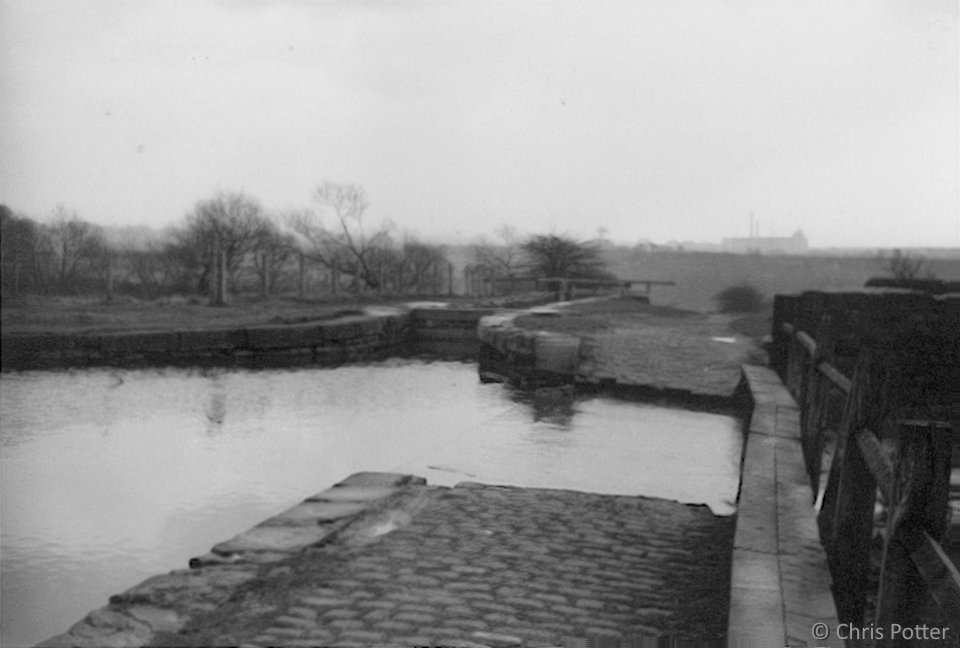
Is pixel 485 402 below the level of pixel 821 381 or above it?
below

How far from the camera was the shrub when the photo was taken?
84.4 feet

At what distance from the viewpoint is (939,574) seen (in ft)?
7.60

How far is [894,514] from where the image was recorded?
8.78 ft

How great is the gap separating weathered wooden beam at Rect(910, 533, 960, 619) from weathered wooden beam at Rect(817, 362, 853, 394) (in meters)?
1.61

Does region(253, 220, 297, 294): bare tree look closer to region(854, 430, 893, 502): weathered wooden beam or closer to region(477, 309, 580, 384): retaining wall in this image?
region(477, 309, 580, 384): retaining wall

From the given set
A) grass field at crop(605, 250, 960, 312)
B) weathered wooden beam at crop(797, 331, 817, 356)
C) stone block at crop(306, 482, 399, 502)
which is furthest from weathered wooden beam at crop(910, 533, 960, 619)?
grass field at crop(605, 250, 960, 312)

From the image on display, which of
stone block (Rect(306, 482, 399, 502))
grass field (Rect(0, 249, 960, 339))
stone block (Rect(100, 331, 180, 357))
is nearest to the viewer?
stone block (Rect(306, 482, 399, 502))

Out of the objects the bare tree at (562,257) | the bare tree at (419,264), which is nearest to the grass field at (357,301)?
the bare tree at (419,264)

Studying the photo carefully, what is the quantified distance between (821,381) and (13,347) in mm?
Result: 7858

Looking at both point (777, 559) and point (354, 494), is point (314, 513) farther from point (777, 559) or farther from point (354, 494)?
point (777, 559)

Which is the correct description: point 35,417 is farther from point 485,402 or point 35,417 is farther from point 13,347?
point 485,402

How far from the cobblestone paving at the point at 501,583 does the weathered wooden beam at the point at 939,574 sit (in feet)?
3.04

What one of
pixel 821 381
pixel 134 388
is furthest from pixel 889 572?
pixel 134 388

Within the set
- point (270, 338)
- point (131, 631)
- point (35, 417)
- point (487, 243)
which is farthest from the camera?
point (487, 243)
